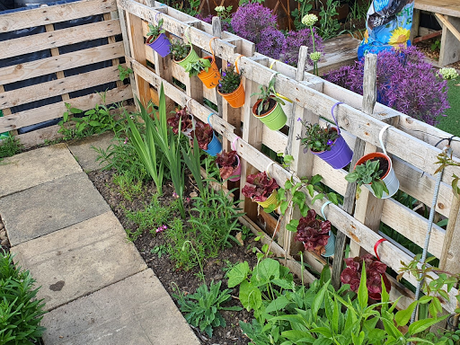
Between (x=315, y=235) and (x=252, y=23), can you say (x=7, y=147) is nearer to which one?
(x=252, y=23)

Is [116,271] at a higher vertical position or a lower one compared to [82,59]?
lower

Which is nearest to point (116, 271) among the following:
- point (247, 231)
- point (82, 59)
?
point (247, 231)

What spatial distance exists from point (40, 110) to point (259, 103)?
8.32 ft

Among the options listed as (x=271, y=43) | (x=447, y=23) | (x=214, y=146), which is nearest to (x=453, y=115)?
(x=447, y=23)

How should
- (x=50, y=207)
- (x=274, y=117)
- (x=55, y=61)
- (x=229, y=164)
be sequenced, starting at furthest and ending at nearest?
(x=55, y=61) < (x=50, y=207) < (x=229, y=164) < (x=274, y=117)

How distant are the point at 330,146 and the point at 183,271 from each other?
51.5 inches

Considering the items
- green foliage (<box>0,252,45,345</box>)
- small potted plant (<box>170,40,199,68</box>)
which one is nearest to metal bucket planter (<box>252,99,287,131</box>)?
small potted plant (<box>170,40,199,68</box>)

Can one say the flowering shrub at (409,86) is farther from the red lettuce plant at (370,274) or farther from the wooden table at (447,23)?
the wooden table at (447,23)

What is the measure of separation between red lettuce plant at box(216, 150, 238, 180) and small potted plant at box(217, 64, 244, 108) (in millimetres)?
381

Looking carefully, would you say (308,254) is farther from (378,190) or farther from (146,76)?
(146,76)

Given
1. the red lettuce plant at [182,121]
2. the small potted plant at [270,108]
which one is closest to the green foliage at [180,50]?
the red lettuce plant at [182,121]

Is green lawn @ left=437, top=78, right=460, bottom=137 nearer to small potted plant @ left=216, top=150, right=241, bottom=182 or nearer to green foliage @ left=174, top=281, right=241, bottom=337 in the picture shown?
small potted plant @ left=216, top=150, right=241, bottom=182

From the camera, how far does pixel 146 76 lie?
4195mm

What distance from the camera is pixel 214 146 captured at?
11.1 feet
